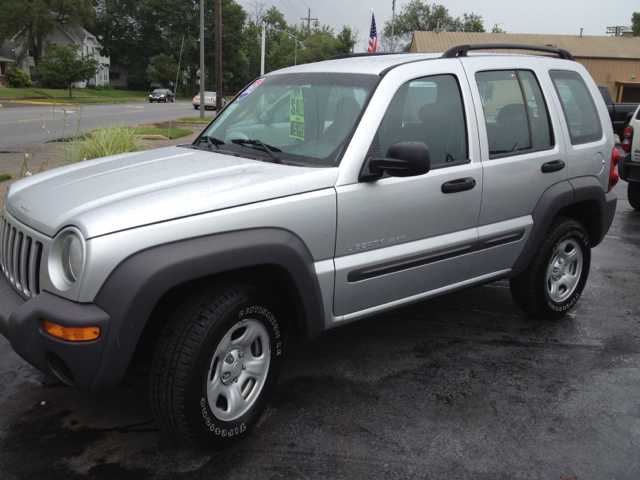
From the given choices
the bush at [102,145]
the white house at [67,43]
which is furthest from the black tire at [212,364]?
the white house at [67,43]

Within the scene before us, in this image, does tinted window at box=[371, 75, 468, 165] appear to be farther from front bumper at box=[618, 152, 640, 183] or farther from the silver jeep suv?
front bumper at box=[618, 152, 640, 183]

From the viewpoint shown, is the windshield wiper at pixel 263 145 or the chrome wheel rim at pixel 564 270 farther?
the chrome wheel rim at pixel 564 270

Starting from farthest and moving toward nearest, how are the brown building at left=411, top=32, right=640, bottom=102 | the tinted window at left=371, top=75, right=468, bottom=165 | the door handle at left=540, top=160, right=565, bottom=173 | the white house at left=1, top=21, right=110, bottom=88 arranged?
the white house at left=1, top=21, right=110, bottom=88, the brown building at left=411, top=32, right=640, bottom=102, the door handle at left=540, top=160, right=565, bottom=173, the tinted window at left=371, top=75, right=468, bottom=165

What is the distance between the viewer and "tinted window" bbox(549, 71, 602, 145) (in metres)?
4.69

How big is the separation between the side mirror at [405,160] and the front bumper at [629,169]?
7555 mm

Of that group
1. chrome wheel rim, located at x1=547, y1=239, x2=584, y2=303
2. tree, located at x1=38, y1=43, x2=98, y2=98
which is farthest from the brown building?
chrome wheel rim, located at x1=547, y1=239, x2=584, y2=303

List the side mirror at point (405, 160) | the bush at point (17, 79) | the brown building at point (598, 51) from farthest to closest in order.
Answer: the bush at point (17, 79)
the brown building at point (598, 51)
the side mirror at point (405, 160)

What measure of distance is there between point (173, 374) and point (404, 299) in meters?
1.54

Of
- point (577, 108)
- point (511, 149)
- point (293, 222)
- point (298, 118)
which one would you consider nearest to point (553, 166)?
point (511, 149)

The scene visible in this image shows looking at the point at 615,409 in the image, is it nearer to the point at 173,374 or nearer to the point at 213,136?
the point at 173,374

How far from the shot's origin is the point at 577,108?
481cm

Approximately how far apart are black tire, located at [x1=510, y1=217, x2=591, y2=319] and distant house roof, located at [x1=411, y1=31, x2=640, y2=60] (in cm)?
3810

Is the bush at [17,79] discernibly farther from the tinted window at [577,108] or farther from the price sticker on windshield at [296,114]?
the tinted window at [577,108]

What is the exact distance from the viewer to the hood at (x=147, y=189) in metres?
2.80
